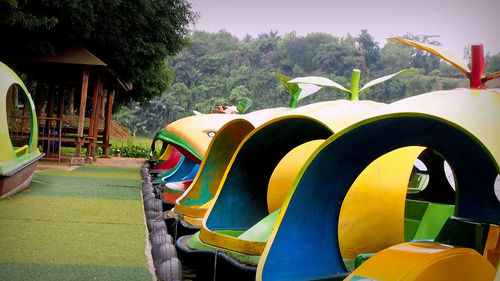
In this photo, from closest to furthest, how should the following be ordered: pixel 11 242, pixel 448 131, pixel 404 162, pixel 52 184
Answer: pixel 448 131 → pixel 404 162 → pixel 11 242 → pixel 52 184

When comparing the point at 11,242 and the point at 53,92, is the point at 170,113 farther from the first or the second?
the point at 11,242

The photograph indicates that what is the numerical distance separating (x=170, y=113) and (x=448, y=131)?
61.6 m

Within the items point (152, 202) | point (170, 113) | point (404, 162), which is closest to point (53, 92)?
point (152, 202)

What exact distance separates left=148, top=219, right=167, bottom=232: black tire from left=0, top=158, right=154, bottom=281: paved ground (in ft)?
0.39

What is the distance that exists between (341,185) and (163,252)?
2.25 meters

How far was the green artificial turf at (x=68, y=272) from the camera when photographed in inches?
164

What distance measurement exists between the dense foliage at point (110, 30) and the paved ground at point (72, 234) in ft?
14.9

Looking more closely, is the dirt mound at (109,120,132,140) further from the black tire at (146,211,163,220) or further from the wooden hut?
the black tire at (146,211,163,220)

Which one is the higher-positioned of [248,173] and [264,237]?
[248,173]

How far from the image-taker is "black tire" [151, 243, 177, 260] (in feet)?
15.7

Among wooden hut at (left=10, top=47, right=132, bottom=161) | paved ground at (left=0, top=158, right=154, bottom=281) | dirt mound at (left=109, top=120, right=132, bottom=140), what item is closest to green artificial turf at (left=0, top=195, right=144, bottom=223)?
paved ground at (left=0, top=158, right=154, bottom=281)

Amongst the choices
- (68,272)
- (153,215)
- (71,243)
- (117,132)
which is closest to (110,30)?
(153,215)

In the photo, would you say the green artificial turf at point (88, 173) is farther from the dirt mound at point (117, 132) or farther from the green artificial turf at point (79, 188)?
the dirt mound at point (117, 132)

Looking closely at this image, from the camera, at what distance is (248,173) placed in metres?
5.72
